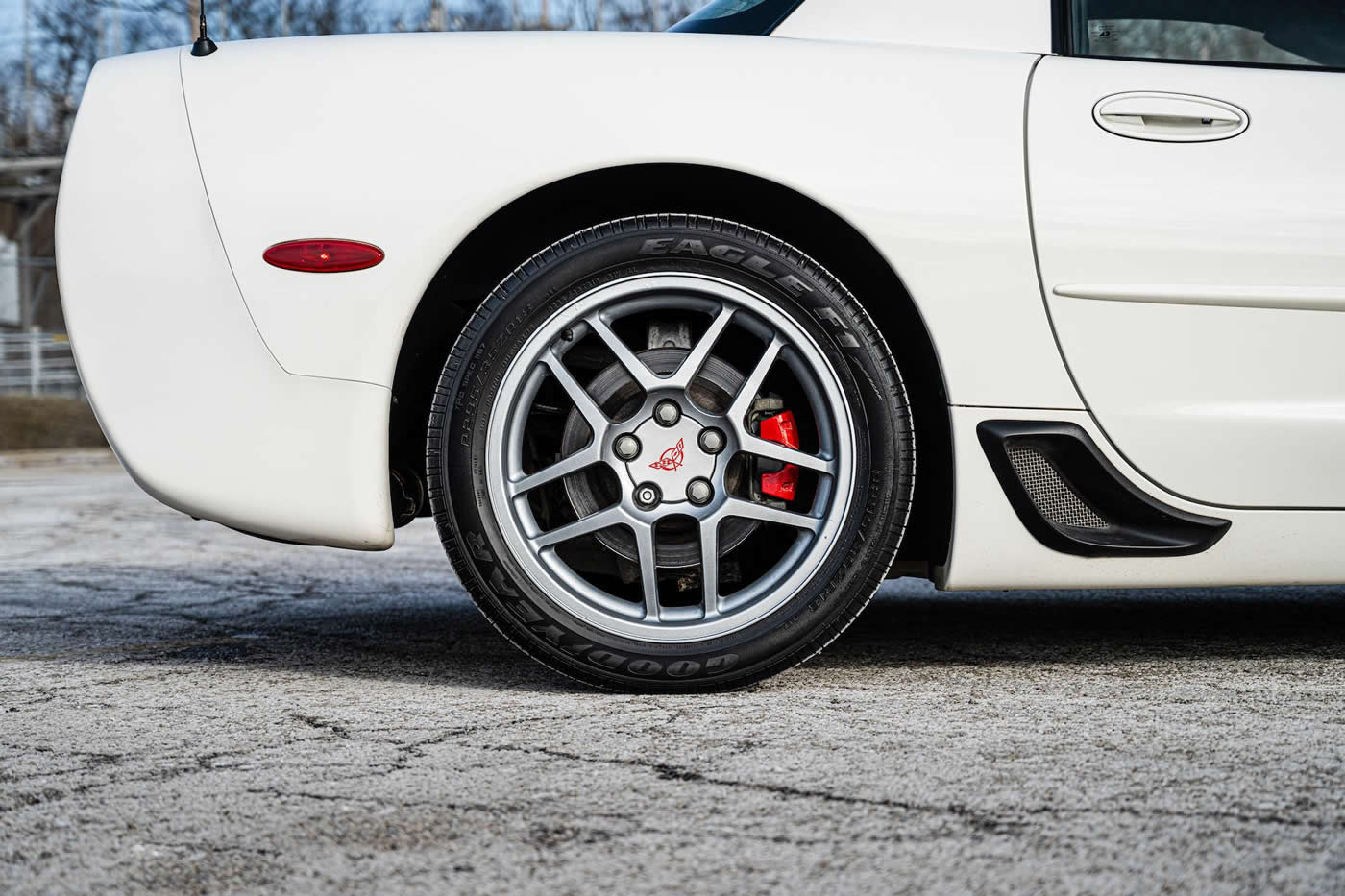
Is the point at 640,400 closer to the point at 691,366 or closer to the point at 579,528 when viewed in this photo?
the point at 691,366

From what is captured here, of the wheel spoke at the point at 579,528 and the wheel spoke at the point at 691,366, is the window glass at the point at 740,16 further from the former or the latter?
the wheel spoke at the point at 579,528

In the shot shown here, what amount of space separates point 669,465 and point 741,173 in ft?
1.64

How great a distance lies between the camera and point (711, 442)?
2.06m

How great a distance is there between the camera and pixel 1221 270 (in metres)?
2.05

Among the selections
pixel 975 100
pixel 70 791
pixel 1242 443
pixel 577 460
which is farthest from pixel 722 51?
pixel 70 791

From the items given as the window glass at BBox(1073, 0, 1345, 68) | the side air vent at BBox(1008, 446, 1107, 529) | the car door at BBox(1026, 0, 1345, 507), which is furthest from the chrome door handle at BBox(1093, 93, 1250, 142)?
the side air vent at BBox(1008, 446, 1107, 529)

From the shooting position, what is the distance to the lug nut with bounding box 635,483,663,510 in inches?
80.7

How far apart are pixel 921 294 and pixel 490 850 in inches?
45.9

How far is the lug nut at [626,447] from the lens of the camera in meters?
2.06

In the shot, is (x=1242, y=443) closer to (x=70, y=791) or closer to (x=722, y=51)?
(x=722, y=51)

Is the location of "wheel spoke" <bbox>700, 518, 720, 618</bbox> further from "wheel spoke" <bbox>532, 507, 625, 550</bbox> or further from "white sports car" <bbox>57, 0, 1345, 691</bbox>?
"wheel spoke" <bbox>532, 507, 625, 550</bbox>

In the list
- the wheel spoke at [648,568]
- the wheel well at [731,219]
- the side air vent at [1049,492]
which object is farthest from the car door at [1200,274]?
the wheel spoke at [648,568]

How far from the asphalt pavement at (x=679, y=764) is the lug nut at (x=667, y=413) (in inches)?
18.2

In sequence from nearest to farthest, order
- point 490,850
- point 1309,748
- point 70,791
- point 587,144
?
point 490,850 < point 70,791 < point 1309,748 < point 587,144
